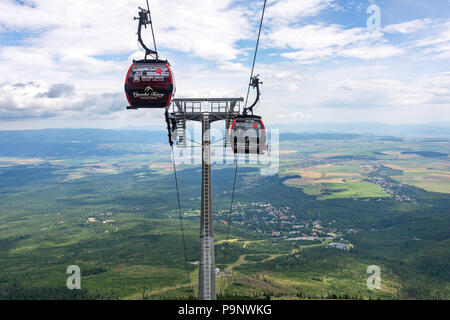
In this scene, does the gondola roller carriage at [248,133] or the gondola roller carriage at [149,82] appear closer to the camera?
the gondola roller carriage at [149,82]

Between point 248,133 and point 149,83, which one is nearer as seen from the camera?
point 149,83

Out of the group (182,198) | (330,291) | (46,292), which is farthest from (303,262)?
(182,198)

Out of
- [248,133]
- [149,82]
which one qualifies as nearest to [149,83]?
[149,82]

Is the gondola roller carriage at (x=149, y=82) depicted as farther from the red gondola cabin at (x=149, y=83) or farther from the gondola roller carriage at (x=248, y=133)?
the gondola roller carriage at (x=248, y=133)

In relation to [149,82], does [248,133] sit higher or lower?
lower

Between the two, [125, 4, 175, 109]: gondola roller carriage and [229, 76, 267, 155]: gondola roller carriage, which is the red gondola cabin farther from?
→ [229, 76, 267, 155]: gondola roller carriage

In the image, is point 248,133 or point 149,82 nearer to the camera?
point 149,82

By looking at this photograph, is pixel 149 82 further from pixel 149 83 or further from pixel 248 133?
pixel 248 133

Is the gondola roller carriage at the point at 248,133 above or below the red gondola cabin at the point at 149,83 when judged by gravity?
below

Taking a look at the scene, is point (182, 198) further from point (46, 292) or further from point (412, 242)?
point (412, 242)

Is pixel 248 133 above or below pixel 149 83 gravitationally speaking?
below

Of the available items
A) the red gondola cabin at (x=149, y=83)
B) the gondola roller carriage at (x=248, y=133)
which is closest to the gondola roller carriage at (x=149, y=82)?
the red gondola cabin at (x=149, y=83)

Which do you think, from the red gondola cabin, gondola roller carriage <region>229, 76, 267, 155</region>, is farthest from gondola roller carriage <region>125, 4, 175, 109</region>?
gondola roller carriage <region>229, 76, 267, 155</region>
